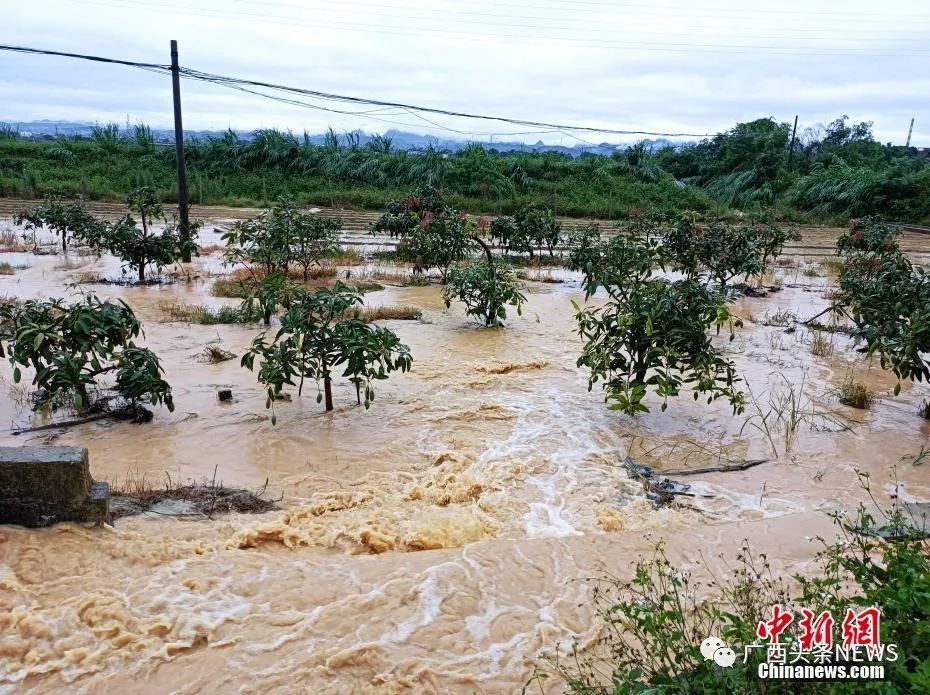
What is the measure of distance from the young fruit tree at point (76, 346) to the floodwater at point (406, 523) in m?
0.47

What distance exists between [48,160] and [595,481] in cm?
3480

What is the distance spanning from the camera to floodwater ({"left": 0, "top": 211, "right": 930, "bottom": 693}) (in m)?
3.61

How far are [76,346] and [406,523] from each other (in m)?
3.33

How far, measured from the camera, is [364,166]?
32.6 metres

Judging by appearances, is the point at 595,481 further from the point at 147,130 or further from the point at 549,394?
the point at 147,130

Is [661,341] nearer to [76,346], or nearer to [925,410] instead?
[925,410]

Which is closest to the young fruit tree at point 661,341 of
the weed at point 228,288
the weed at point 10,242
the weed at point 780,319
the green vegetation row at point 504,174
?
the weed at point 780,319

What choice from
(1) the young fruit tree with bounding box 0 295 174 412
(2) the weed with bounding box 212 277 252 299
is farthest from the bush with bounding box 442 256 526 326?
(1) the young fruit tree with bounding box 0 295 174 412

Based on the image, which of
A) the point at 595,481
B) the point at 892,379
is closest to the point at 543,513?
the point at 595,481

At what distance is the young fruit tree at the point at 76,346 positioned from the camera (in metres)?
5.88

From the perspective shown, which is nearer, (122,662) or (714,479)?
(122,662)

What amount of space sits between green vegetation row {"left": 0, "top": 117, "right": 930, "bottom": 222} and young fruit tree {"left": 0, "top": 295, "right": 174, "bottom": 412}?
22.0 m

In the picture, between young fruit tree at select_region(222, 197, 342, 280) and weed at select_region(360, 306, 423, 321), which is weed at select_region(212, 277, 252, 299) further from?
weed at select_region(360, 306, 423, 321)

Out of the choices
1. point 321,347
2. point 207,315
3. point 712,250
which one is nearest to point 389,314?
point 207,315
